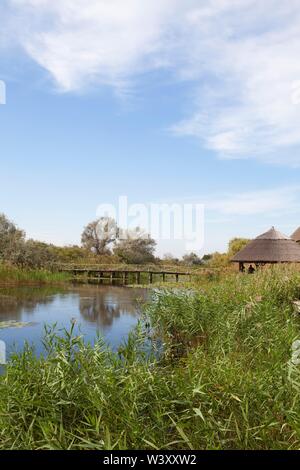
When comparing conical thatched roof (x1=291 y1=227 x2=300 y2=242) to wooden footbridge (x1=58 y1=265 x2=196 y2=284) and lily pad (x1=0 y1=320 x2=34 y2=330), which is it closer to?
wooden footbridge (x1=58 y1=265 x2=196 y2=284)

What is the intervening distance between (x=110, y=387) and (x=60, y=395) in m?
0.35

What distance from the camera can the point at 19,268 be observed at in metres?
21.9

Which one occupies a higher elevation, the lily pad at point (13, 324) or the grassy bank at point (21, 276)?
the grassy bank at point (21, 276)

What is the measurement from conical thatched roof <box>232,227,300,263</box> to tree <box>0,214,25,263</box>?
441 inches

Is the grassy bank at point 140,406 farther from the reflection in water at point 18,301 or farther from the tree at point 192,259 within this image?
the tree at point 192,259

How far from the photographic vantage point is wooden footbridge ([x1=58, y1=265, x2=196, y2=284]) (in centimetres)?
2780

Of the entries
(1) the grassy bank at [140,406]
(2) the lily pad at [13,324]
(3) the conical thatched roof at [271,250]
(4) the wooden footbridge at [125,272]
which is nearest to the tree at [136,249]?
(4) the wooden footbridge at [125,272]

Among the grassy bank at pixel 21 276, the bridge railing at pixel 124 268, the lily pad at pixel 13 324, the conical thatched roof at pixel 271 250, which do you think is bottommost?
the lily pad at pixel 13 324

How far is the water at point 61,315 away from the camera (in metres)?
8.37

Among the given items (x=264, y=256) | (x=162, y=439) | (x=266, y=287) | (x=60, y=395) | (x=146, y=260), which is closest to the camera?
(x=162, y=439)

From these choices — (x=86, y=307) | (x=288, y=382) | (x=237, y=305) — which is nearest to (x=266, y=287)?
(x=237, y=305)

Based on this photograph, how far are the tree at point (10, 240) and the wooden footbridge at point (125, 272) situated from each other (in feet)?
11.6

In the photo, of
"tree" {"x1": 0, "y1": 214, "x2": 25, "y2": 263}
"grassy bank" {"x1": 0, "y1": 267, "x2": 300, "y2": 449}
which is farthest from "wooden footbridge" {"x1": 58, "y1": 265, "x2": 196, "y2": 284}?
"grassy bank" {"x1": 0, "y1": 267, "x2": 300, "y2": 449}
